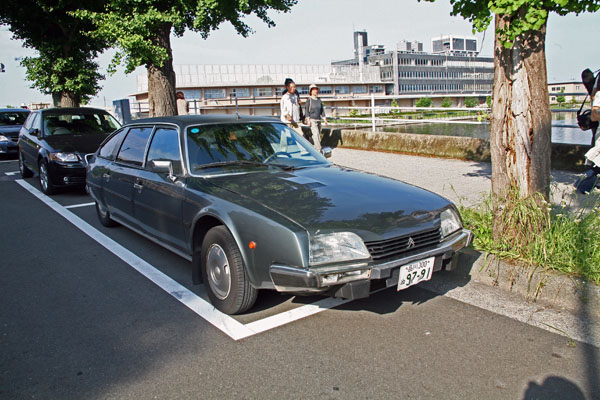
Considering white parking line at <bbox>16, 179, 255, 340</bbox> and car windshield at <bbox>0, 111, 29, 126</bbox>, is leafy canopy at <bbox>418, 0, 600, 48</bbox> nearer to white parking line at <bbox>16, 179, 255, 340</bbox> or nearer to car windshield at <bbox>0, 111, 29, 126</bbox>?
white parking line at <bbox>16, 179, 255, 340</bbox>

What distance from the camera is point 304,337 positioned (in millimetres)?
3484

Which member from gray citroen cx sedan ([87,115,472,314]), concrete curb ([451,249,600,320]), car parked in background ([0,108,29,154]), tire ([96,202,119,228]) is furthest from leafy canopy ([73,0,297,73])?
concrete curb ([451,249,600,320])

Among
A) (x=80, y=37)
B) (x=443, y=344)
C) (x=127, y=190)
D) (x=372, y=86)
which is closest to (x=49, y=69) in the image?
(x=80, y=37)

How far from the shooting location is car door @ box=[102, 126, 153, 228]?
5.36 meters

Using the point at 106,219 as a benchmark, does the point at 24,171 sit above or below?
above

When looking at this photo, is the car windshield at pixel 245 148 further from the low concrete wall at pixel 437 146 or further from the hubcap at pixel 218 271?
the low concrete wall at pixel 437 146

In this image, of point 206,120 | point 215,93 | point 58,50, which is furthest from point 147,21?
point 215,93

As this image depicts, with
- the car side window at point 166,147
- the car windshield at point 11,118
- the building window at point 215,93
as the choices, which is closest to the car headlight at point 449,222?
the car side window at point 166,147

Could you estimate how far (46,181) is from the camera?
950cm

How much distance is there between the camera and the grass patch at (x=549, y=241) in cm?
406

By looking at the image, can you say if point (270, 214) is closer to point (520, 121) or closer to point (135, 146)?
point (520, 121)

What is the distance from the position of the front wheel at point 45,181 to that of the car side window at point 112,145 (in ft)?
11.2

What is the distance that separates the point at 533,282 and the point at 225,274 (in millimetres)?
2494

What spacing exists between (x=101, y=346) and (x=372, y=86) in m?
148
